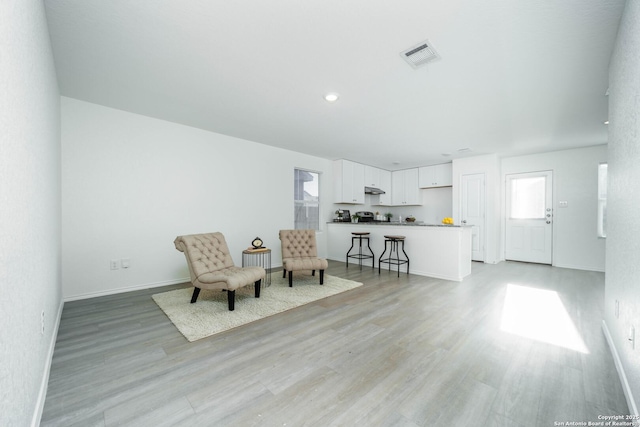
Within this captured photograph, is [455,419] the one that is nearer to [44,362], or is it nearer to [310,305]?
[310,305]

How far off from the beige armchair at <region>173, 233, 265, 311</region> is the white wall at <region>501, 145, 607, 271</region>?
6.22 metres

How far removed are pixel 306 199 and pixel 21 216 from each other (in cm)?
489

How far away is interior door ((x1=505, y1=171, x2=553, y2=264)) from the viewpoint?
5.51 meters

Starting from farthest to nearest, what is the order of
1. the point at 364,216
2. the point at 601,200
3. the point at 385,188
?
1. the point at 385,188
2. the point at 364,216
3. the point at 601,200

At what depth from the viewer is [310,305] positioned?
3049mm

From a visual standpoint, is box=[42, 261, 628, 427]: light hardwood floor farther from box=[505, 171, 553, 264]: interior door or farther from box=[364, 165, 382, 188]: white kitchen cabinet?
box=[364, 165, 382, 188]: white kitchen cabinet

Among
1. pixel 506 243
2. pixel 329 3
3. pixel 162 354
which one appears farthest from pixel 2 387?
pixel 506 243

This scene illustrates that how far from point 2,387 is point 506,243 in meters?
7.62

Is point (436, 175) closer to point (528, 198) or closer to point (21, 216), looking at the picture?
point (528, 198)

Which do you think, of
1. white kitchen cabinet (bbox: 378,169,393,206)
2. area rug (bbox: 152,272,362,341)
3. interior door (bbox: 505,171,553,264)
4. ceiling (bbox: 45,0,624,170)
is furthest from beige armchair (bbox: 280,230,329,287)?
interior door (bbox: 505,171,553,264)

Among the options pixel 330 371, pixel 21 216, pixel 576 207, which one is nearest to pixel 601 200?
pixel 576 207

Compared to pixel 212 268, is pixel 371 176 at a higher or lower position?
higher

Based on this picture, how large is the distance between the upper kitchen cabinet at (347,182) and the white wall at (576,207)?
4.02 meters

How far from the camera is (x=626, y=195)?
1.63 meters
